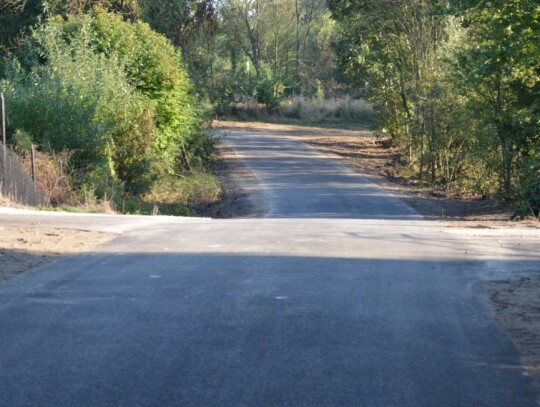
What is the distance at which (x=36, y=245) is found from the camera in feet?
42.7

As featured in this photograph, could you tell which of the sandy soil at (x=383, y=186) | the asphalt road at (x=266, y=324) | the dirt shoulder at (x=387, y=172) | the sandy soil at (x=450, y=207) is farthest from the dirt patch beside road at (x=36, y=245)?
Answer: the dirt shoulder at (x=387, y=172)

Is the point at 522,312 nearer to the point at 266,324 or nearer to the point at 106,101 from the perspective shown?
the point at 266,324

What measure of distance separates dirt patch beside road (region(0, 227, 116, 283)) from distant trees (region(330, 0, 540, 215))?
33.0 ft

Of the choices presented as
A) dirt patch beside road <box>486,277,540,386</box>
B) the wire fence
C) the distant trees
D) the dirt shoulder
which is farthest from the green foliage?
dirt patch beside road <box>486,277,540,386</box>

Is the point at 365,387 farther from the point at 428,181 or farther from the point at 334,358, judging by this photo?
the point at 428,181

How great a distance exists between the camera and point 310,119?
70.8 m

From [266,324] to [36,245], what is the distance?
244 inches

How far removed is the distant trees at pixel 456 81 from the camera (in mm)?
20609

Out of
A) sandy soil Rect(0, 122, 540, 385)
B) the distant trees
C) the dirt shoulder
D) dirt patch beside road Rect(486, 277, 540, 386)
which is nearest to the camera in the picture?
dirt patch beside road Rect(486, 277, 540, 386)

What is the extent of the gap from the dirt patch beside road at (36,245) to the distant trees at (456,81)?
10.1m

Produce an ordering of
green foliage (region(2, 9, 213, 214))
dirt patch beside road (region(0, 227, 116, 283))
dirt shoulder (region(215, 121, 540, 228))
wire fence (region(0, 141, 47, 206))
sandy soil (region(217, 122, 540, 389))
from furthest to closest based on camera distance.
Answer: green foliage (region(2, 9, 213, 214))
dirt shoulder (region(215, 121, 540, 228))
wire fence (region(0, 141, 47, 206))
dirt patch beside road (region(0, 227, 116, 283))
sandy soil (region(217, 122, 540, 389))

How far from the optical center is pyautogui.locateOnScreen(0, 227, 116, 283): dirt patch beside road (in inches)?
447

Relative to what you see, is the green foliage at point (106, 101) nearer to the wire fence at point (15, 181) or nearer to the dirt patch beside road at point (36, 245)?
the wire fence at point (15, 181)

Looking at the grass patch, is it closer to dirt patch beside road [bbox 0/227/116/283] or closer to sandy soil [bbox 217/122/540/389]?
sandy soil [bbox 217/122/540/389]
